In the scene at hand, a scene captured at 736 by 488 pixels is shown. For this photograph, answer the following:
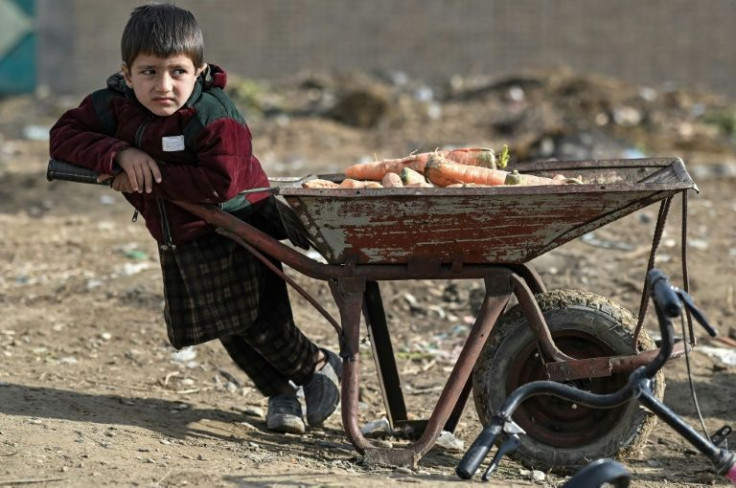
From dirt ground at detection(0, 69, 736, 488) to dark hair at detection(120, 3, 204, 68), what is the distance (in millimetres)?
1309

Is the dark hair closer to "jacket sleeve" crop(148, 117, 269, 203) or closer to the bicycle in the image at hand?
"jacket sleeve" crop(148, 117, 269, 203)

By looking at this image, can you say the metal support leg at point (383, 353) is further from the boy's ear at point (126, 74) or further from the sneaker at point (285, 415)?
the boy's ear at point (126, 74)

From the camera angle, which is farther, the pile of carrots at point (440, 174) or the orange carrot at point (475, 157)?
the orange carrot at point (475, 157)

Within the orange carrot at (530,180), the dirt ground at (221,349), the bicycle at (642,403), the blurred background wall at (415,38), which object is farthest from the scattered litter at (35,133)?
the bicycle at (642,403)

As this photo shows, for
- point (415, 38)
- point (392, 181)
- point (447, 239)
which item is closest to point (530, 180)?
point (447, 239)

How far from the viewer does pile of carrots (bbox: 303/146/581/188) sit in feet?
12.3

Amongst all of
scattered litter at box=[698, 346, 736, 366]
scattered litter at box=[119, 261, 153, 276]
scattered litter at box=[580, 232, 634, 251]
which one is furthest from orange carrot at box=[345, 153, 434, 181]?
scattered litter at box=[580, 232, 634, 251]

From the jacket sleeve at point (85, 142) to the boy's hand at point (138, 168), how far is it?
3 centimetres

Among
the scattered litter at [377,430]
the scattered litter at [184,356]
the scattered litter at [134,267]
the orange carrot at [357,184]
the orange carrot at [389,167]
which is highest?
the orange carrot at [389,167]

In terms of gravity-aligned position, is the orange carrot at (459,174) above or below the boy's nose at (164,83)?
below

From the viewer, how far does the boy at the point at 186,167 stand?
3.62m

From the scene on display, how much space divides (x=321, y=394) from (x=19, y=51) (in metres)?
11.3

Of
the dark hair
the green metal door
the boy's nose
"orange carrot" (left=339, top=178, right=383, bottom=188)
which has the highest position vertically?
the green metal door

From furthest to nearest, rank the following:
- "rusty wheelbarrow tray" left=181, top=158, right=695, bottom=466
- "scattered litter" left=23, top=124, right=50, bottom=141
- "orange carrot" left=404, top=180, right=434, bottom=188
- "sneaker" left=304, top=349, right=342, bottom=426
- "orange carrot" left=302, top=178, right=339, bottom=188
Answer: "scattered litter" left=23, top=124, right=50, bottom=141 → "sneaker" left=304, top=349, right=342, bottom=426 → "orange carrot" left=302, top=178, right=339, bottom=188 → "orange carrot" left=404, top=180, right=434, bottom=188 → "rusty wheelbarrow tray" left=181, top=158, right=695, bottom=466
